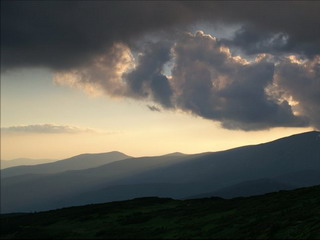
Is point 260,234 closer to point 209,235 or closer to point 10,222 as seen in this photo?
point 209,235

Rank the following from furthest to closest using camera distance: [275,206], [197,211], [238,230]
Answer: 1. [197,211]
2. [275,206]
3. [238,230]

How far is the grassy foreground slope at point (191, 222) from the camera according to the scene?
44.7 metres

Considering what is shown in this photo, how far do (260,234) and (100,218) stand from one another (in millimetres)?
36487

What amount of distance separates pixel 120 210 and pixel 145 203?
9997 millimetres

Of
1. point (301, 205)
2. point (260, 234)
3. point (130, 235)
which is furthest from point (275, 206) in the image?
point (130, 235)

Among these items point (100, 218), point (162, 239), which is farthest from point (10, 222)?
point (162, 239)

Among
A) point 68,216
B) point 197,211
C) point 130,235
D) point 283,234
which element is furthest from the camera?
point 68,216

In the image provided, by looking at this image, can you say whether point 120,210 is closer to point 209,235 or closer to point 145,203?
point 145,203

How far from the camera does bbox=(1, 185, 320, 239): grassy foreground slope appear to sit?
147 ft

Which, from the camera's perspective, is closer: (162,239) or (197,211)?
(162,239)

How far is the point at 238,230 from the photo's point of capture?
47656 mm

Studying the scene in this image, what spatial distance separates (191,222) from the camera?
192 feet

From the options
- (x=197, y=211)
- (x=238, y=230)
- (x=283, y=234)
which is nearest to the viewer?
(x=283, y=234)

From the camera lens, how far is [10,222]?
8150 cm
